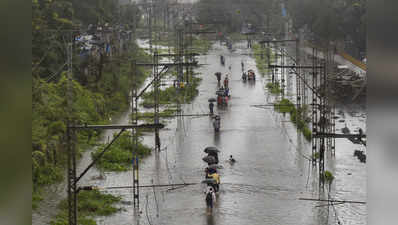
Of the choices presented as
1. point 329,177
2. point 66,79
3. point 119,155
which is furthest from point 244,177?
point 66,79

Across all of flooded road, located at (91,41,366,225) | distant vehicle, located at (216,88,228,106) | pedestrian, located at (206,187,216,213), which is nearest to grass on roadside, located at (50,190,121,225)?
flooded road, located at (91,41,366,225)

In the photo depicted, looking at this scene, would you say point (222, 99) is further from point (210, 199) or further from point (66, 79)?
point (210, 199)

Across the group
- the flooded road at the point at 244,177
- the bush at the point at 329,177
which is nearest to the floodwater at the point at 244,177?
the flooded road at the point at 244,177

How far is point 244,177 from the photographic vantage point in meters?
14.2

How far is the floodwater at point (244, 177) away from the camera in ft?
37.0

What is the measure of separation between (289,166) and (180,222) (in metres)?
5.24

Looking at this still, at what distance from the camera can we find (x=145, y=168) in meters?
15.3

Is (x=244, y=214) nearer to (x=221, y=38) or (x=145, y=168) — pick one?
(x=145, y=168)

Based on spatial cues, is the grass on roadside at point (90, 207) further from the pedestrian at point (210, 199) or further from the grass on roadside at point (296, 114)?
the grass on roadside at point (296, 114)

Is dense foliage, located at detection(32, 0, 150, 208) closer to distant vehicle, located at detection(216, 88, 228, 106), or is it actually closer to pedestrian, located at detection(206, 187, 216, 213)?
pedestrian, located at detection(206, 187, 216, 213)

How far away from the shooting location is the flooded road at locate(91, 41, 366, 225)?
444 inches

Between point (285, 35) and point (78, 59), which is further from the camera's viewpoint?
point (285, 35)
